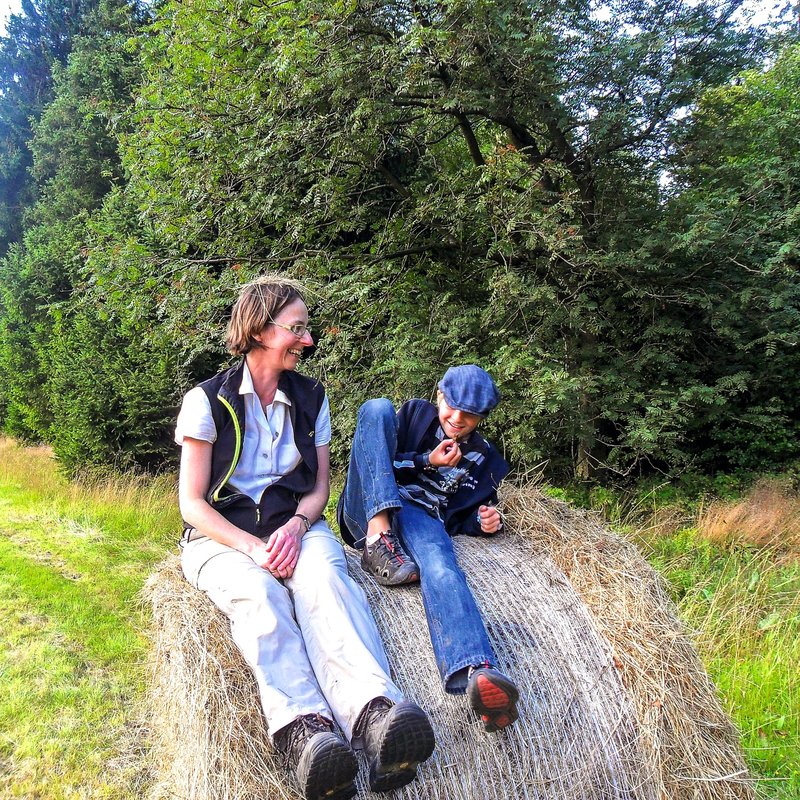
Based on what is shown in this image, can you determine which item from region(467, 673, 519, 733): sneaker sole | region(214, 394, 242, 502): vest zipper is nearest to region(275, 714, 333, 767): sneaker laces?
region(467, 673, 519, 733): sneaker sole

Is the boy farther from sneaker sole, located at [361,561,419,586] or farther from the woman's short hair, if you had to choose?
the woman's short hair

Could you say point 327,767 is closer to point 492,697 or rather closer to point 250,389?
point 492,697

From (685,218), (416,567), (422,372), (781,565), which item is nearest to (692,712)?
(416,567)

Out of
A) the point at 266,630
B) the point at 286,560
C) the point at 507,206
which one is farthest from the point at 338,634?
the point at 507,206

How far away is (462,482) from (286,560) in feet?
3.32

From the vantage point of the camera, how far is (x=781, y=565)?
210 inches

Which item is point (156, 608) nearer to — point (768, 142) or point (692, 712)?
point (692, 712)

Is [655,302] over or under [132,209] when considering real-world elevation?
under

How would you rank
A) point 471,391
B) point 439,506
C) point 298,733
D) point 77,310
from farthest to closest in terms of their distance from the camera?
point 77,310
point 439,506
point 471,391
point 298,733

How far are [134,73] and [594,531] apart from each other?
1404cm

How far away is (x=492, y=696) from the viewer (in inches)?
85.0

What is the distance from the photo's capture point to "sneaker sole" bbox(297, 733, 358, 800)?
1820 mm

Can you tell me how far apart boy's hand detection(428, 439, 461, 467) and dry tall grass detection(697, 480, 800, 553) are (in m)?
4.13

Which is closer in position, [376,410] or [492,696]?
[492,696]
